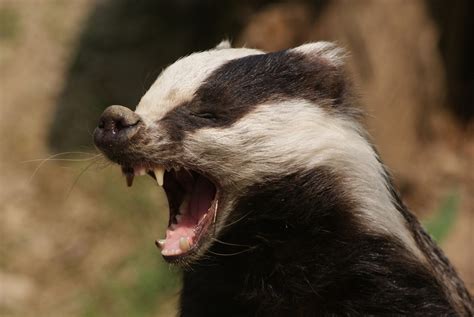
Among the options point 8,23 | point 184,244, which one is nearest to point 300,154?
point 184,244

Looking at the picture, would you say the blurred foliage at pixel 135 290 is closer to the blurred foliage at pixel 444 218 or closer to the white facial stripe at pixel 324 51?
the blurred foliage at pixel 444 218

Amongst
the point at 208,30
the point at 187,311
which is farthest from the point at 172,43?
the point at 187,311

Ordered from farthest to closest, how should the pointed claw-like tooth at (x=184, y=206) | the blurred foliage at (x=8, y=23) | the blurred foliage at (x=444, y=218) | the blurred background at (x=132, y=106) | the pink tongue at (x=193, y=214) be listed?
the blurred foliage at (x=8, y=23) → the blurred background at (x=132, y=106) → the blurred foliage at (x=444, y=218) → the pointed claw-like tooth at (x=184, y=206) → the pink tongue at (x=193, y=214)

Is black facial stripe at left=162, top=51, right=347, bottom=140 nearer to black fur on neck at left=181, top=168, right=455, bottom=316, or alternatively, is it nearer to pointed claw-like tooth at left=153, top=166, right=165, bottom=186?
pointed claw-like tooth at left=153, top=166, right=165, bottom=186

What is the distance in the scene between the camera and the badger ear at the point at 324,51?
4.64m

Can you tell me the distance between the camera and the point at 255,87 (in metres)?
4.38

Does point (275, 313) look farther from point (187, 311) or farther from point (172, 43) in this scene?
point (172, 43)

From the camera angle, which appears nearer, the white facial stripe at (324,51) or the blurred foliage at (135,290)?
the white facial stripe at (324,51)

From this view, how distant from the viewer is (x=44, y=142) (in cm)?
1032

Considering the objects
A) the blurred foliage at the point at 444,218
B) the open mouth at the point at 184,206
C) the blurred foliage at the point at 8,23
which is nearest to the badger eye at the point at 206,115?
the open mouth at the point at 184,206

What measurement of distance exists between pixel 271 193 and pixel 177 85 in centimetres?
71

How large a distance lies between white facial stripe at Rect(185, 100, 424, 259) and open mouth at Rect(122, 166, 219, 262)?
8.3 inches

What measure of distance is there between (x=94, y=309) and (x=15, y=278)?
1133mm

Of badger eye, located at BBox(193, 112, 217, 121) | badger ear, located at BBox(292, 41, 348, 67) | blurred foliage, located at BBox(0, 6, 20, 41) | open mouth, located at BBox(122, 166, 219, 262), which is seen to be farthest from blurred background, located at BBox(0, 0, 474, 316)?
badger eye, located at BBox(193, 112, 217, 121)
